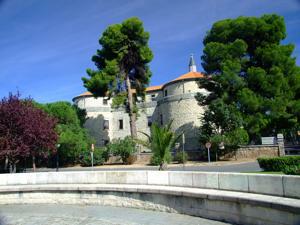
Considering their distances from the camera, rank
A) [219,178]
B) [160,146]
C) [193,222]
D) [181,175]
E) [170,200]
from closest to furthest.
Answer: [193,222] < [219,178] < [170,200] < [181,175] < [160,146]

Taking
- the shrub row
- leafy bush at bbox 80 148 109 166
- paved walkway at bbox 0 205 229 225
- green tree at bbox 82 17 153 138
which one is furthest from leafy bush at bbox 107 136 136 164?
paved walkway at bbox 0 205 229 225

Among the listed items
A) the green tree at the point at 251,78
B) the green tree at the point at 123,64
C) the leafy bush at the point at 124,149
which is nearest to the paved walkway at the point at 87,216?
the green tree at the point at 251,78

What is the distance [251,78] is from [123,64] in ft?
48.4

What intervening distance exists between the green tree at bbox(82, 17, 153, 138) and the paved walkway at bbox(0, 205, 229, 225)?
1064 inches

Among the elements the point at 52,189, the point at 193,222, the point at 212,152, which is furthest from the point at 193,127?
the point at 193,222

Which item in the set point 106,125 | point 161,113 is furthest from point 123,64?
point 106,125

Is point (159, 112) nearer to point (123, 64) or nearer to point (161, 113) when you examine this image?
point (161, 113)

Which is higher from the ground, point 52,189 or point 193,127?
point 193,127

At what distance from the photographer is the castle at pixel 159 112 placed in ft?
148

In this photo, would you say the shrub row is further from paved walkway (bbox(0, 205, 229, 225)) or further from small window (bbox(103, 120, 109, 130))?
small window (bbox(103, 120, 109, 130))

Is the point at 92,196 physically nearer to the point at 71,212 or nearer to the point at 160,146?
the point at 71,212

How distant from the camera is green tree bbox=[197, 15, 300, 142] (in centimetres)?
3303

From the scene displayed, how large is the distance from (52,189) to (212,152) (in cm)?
2263

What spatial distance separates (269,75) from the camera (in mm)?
33531
